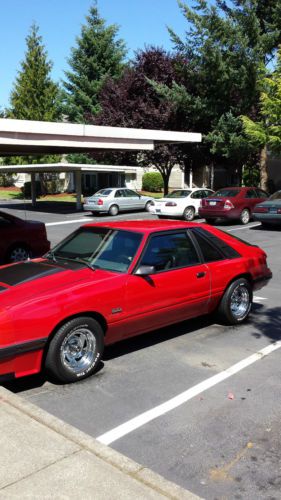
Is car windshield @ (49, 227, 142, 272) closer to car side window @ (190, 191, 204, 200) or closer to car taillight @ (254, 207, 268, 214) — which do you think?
car taillight @ (254, 207, 268, 214)

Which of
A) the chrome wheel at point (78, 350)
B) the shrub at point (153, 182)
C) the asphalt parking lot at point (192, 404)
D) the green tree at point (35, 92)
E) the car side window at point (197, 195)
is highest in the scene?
the green tree at point (35, 92)

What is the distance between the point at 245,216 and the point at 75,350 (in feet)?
49.7

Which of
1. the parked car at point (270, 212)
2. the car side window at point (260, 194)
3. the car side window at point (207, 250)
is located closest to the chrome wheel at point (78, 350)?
the car side window at point (207, 250)

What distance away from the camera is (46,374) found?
4.88m

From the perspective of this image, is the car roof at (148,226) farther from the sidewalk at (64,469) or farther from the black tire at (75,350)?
the sidewalk at (64,469)

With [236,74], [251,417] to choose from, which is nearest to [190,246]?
[251,417]

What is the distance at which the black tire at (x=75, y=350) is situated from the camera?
15.1ft

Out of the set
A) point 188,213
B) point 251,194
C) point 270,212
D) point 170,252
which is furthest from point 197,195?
point 170,252

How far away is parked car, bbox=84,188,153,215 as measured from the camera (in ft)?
79.9

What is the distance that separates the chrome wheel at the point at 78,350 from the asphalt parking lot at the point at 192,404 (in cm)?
19

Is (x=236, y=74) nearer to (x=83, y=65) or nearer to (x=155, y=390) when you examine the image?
(x=83, y=65)

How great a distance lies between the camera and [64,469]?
124 inches

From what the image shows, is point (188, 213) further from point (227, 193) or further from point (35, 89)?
point (35, 89)

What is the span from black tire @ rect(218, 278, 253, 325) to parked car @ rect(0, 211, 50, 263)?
6.11 m
